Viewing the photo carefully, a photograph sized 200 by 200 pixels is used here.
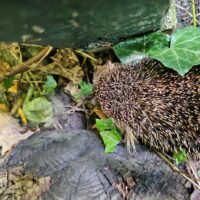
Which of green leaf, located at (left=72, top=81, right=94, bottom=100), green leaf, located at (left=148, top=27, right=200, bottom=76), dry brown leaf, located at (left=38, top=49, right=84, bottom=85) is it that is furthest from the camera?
dry brown leaf, located at (left=38, top=49, right=84, bottom=85)

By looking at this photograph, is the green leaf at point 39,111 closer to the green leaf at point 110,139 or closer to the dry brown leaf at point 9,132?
the dry brown leaf at point 9,132

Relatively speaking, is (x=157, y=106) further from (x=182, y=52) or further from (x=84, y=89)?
(x=84, y=89)

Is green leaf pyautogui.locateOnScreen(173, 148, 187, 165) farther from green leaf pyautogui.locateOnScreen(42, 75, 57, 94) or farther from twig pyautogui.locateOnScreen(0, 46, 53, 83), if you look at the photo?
twig pyautogui.locateOnScreen(0, 46, 53, 83)

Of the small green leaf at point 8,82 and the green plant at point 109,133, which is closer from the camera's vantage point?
the green plant at point 109,133

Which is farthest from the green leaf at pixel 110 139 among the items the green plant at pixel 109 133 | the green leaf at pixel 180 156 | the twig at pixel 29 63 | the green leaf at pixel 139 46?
the twig at pixel 29 63

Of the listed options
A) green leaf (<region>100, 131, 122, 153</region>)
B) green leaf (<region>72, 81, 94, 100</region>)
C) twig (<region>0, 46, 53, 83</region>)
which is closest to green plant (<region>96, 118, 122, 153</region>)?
green leaf (<region>100, 131, 122, 153</region>)
